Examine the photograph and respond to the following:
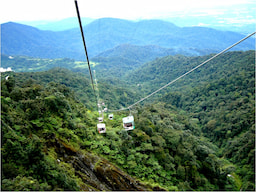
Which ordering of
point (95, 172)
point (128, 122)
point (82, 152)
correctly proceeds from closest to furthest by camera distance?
point (95, 172) < point (82, 152) < point (128, 122)

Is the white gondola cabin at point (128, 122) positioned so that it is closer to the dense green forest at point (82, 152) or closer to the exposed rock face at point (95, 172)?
the dense green forest at point (82, 152)

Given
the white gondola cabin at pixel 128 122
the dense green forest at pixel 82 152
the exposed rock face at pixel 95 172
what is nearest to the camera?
the dense green forest at pixel 82 152

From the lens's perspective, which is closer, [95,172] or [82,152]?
[95,172]

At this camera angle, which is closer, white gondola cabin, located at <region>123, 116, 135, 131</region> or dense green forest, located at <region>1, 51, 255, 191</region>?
dense green forest, located at <region>1, 51, 255, 191</region>

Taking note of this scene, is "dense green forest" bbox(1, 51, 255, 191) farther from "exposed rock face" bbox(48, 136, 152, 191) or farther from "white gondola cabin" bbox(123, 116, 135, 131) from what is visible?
"white gondola cabin" bbox(123, 116, 135, 131)

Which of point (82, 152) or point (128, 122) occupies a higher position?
point (128, 122)

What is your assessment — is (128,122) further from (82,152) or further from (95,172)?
(95,172)

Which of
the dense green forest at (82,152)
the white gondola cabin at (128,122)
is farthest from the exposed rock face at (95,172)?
the white gondola cabin at (128,122)

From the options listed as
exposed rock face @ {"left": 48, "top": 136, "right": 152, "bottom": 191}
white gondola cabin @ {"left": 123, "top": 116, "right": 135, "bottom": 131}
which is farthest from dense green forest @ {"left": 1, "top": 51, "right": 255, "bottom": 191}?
white gondola cabin @ {"left": 123, "top": 116, "right": 135, "bottom": 131}

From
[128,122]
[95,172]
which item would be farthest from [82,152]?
[128,122]
